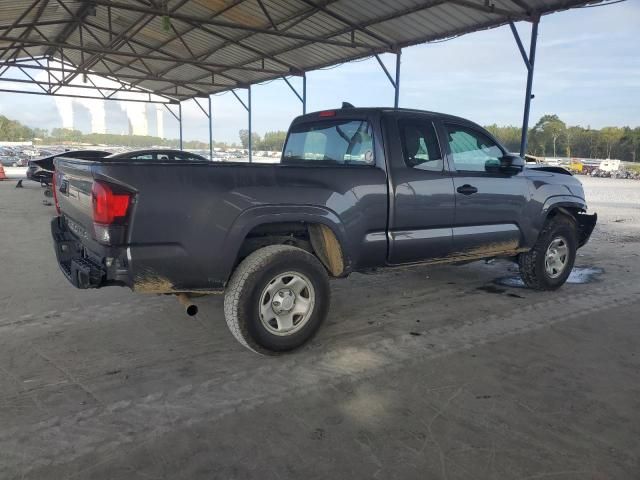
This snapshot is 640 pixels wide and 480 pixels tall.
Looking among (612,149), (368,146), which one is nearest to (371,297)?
(368,146)

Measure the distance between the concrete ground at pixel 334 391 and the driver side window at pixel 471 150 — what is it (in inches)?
55.7

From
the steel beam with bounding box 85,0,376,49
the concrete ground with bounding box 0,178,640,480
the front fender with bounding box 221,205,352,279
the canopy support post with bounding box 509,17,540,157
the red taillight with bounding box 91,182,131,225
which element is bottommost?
the concrete ground with bounding box 0,178,640,480

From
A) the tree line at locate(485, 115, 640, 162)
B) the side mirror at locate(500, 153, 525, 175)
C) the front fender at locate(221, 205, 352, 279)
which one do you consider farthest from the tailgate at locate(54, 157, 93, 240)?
the tree line at locate(485, 115, 640, 162)

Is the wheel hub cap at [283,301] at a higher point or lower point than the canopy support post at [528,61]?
lower

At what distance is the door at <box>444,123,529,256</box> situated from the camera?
14.7 feet

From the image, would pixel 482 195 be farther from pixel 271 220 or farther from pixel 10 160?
pixel 10 160

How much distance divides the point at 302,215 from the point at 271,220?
0.82 ft

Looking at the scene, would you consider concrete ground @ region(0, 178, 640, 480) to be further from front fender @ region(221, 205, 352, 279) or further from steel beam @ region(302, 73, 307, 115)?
steel beam @ region(302, 73, 307, 115)

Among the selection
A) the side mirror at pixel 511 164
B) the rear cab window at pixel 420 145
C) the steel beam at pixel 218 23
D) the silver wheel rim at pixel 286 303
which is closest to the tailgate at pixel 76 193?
the silver wheel rim at pixel 286 303

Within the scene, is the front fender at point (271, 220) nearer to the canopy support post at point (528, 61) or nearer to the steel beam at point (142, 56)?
the canopy support post at point (528, 61)

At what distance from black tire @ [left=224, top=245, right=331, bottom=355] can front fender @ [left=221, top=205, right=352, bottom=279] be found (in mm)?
134

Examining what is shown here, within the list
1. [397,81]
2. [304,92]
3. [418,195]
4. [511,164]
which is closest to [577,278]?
[511,164]

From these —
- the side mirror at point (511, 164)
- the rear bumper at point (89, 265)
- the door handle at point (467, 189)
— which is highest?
the side mirror at point (511, 164)

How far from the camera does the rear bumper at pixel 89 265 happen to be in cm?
298
